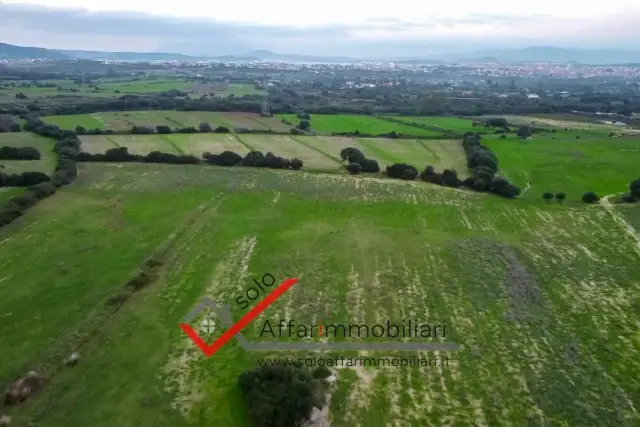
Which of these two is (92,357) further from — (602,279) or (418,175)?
(418,175)

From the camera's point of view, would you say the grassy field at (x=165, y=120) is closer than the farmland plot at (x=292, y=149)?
No

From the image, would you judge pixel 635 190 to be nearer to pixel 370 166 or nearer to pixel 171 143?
pixel 370 166

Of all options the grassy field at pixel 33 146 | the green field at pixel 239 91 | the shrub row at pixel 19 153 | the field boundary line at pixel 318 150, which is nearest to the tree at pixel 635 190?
the field boundary line at pixel 318 150

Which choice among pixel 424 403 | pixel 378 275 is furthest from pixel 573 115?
pixel 424 403

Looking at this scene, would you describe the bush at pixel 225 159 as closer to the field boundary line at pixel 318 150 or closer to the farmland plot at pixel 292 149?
the farmland plot at pixel 292 149

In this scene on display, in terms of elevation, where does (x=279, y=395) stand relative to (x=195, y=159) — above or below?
above

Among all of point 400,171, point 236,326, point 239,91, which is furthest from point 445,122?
point 236,326
